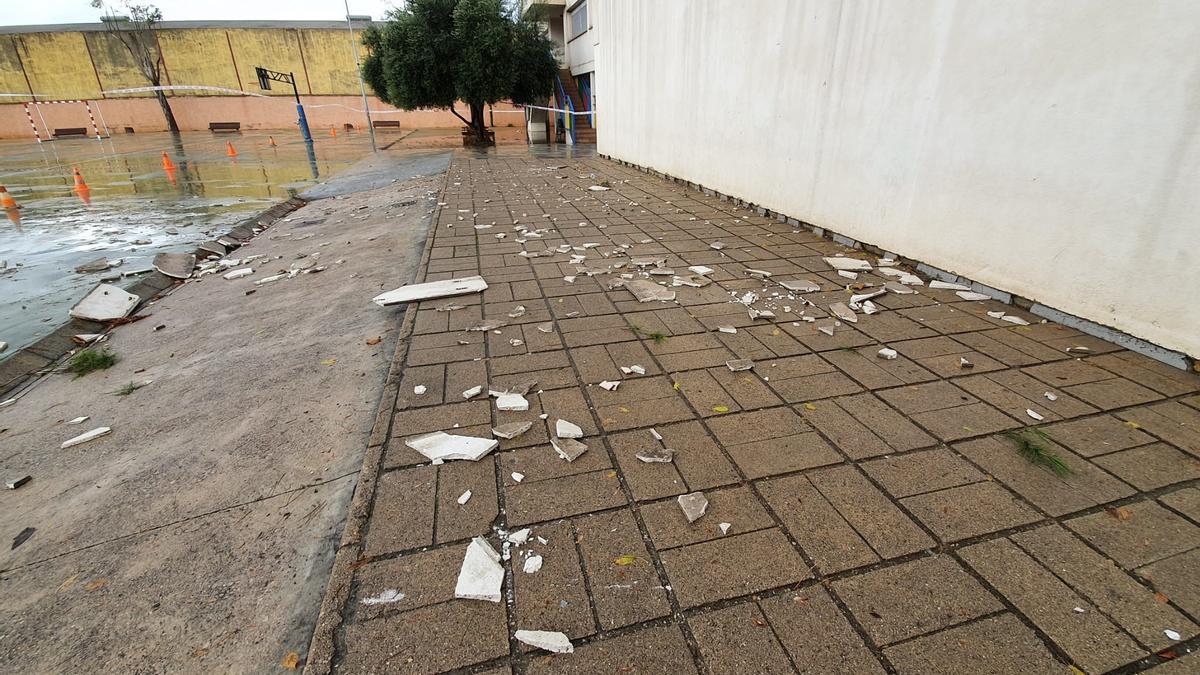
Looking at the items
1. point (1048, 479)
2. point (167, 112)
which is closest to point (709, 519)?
point (1048, 479)

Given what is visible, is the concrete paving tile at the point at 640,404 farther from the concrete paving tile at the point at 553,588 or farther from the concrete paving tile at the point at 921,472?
the concrete paving tile at the point at 921,472

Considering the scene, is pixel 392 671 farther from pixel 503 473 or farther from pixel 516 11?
pixel 516 11

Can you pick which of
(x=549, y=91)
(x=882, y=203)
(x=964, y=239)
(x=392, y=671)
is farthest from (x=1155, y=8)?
(x=549, y=91)

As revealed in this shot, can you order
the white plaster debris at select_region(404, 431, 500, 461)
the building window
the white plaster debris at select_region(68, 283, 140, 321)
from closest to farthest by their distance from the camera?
the white plaster debris at select_region(404, 431, 500, 461) < the white plaster debris at select_region(68, 283, 140, 321) < the building window

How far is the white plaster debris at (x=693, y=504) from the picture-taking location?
1.91 metres

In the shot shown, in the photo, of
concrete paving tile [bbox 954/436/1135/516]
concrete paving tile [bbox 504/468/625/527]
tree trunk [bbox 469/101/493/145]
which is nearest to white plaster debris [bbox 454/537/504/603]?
concrete paving tile [bbox 504/468/625/527]

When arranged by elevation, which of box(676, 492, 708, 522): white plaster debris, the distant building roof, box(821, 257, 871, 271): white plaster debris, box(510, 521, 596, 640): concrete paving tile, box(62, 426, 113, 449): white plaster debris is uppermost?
the distant building roof

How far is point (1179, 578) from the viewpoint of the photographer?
1632mm

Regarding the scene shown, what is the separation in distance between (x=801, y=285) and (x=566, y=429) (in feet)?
8.67

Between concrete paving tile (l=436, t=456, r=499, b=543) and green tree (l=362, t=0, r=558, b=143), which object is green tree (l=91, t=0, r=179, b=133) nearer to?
green tree (l=362, t=0, r=558, b=143)

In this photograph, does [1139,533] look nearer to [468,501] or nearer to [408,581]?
[468,501]

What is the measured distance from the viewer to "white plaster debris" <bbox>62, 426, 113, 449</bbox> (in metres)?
2.76

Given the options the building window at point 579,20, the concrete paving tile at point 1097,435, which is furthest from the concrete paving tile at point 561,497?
the building window at point 579,20

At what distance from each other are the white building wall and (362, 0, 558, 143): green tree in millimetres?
13709
